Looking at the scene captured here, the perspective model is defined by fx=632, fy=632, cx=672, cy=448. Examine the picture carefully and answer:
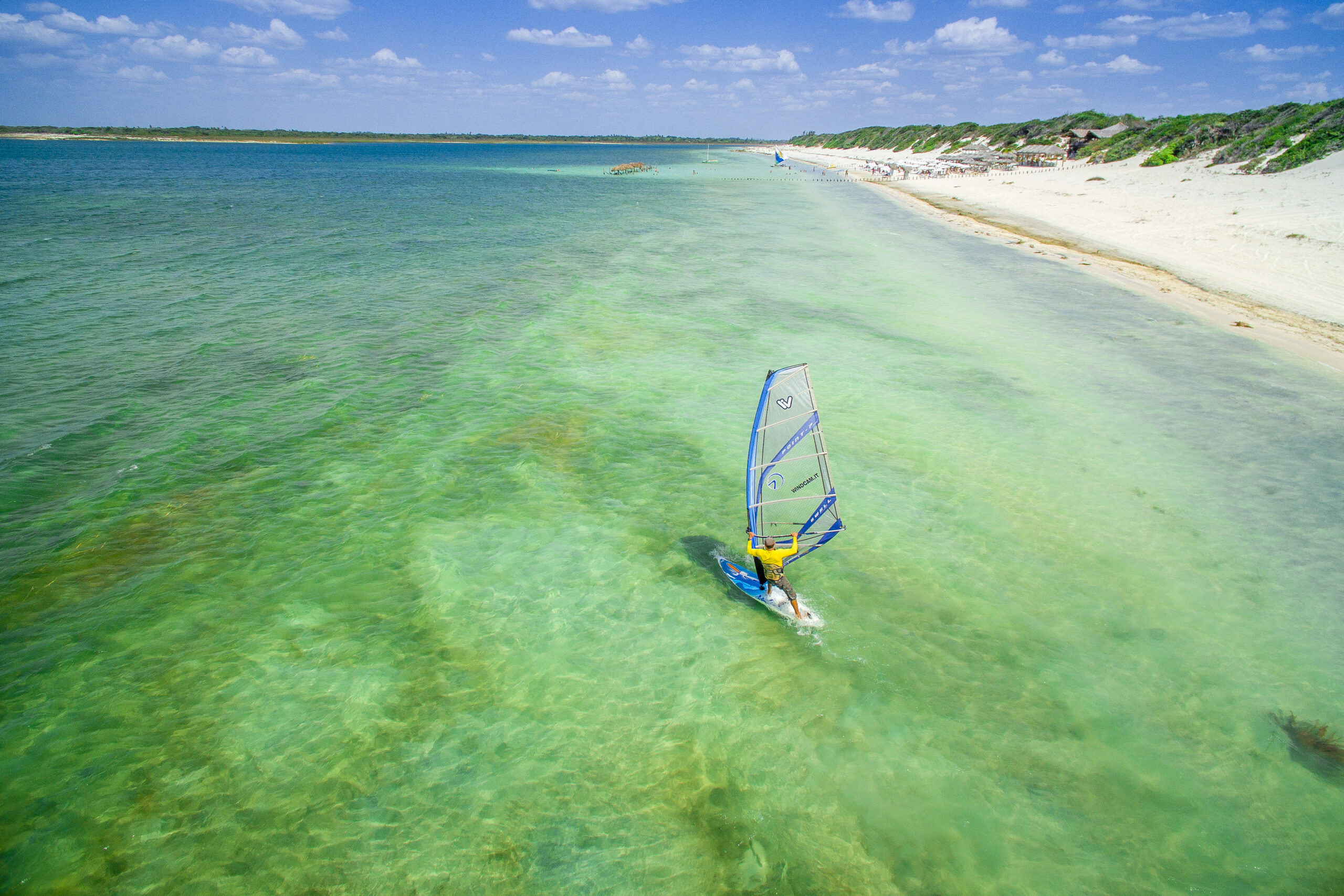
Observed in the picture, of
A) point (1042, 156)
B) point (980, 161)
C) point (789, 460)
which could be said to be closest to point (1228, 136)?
point (1042, 156)

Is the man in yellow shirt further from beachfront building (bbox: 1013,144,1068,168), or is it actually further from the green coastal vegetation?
beachfront building (bbox: 1013,144,1068,168)

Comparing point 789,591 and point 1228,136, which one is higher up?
point 1228,136

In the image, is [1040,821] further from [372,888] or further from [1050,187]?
[1050,187]

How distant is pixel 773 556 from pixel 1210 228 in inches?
1697

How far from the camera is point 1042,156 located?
81.9m

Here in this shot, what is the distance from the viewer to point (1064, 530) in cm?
1238

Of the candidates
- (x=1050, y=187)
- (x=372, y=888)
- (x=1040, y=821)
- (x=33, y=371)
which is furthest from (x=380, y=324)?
(x=1050, y=187)

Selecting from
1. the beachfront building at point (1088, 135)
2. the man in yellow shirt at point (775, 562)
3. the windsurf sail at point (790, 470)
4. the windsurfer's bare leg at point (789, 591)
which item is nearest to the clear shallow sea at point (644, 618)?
the windsurfer's bare leg at point (789, 591)

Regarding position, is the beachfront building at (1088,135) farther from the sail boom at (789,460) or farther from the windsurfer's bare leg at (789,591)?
the windsurfer's bare leg at (789,591)

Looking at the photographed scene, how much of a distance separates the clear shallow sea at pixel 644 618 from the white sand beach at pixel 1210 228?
270 inches

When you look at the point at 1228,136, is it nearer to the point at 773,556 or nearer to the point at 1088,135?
the point at 1088,135

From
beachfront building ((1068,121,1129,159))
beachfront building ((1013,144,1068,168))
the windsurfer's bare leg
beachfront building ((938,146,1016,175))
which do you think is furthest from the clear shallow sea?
beachfront building ((938,146,1016,175))

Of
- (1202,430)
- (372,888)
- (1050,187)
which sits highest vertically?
(1050,187)

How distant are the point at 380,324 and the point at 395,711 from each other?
19.8 m
